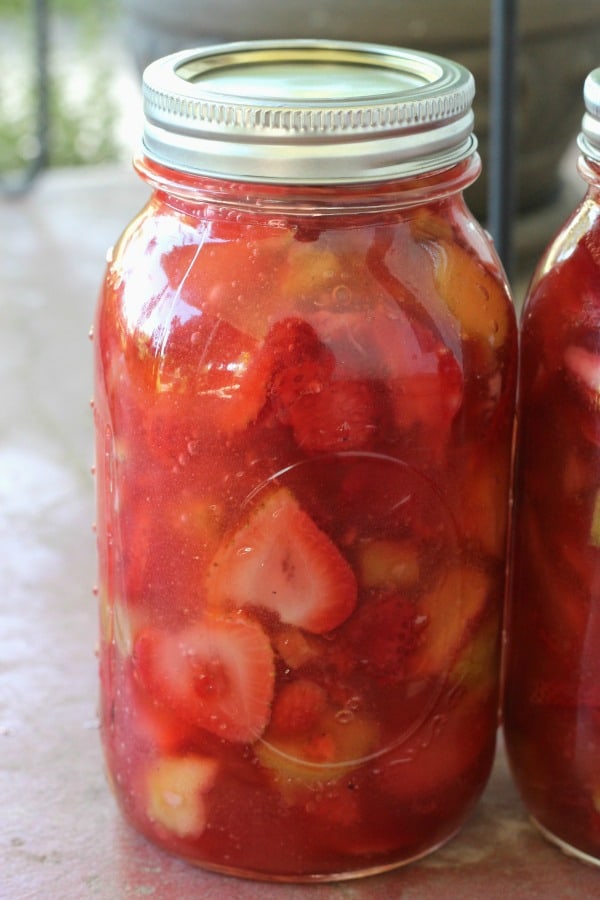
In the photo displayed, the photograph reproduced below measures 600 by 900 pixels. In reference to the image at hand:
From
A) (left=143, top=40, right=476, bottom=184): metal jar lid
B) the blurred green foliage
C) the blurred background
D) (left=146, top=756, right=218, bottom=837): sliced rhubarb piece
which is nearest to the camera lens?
(left=143, top=40, right=476, bottom=184): metal jar lid

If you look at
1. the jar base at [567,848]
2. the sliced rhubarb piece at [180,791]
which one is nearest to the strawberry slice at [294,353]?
the sliced rhubarb piece at [180,791]

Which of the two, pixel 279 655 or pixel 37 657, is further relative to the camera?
pixel 37 657

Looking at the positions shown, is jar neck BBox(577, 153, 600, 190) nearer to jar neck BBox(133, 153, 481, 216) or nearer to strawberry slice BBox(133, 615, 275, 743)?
jar neck BBox(133, 153, 481, 216)

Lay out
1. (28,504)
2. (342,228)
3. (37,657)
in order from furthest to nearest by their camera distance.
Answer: (28,504)
(37,657)
(342,228)

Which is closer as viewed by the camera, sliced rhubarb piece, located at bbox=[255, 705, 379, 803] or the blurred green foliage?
sliced rhubarb piece, located at bbox=[255, 705, 379, 803]

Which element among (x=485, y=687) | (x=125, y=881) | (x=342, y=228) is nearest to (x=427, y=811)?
(x=485, y=687)

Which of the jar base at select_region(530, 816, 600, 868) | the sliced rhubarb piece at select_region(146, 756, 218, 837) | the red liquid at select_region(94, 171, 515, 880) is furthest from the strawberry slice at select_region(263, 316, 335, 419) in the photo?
the jar base at select_region(530, 816, 600, 868)

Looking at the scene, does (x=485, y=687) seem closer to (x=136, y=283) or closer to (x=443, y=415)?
(x=443, y=415)
